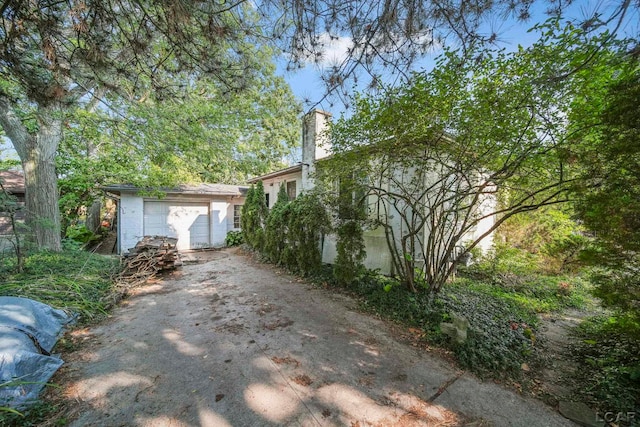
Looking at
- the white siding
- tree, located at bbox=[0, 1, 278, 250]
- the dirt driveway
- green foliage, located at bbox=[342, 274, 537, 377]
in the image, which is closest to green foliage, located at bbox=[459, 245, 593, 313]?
green foliage, located at bbox=[342, 274, 537, 377]

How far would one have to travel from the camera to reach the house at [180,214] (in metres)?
9.31

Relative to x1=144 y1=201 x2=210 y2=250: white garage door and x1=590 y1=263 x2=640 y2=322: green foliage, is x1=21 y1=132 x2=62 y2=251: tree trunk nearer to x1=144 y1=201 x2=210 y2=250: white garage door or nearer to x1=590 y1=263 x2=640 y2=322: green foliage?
x1=144 y1=201 x2=210 y2=250: white garage door

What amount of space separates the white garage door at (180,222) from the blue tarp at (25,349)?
7610mm

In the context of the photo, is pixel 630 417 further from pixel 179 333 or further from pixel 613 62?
pixel 179 333

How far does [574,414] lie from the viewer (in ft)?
7.25

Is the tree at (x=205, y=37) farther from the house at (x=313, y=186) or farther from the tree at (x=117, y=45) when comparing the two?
the house at (x=313, y=186)

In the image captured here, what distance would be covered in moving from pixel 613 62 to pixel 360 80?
2.09 metres

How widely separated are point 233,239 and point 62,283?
7390 millimetres

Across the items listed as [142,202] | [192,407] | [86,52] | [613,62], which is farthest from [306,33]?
[142,202]

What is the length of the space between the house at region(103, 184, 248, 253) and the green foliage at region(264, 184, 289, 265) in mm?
4454

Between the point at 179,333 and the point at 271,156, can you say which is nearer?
the point at 179,333

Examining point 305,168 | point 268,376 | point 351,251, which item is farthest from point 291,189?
point 268,376

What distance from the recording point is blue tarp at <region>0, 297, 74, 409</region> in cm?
204

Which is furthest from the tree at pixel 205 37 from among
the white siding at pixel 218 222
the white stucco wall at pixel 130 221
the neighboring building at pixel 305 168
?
the white siding at pixel 218 222
